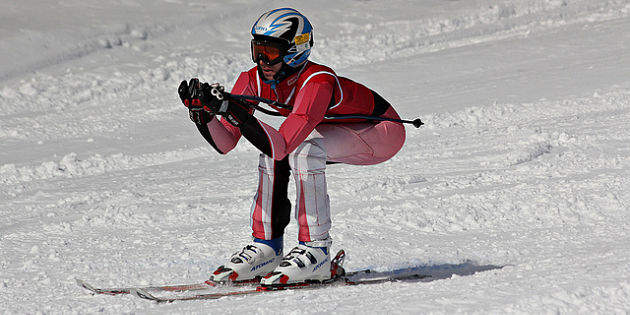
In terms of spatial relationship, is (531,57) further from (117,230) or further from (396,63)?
(117,230)

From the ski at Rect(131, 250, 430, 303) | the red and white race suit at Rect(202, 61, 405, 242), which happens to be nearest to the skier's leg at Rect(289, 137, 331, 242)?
the red and white race suit at Rect(202, 61, 405, 242)

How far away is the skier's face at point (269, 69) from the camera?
3.80m

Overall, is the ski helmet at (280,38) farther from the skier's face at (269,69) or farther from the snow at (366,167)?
the snow at (366,167)

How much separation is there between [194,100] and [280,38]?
23.2 inches

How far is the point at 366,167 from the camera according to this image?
686cm

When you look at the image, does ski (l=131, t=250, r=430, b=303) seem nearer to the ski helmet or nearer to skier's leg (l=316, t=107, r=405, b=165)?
skier's leg (l=316, t=107, r=405, b=165)

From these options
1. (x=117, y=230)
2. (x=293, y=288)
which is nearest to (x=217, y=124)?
(x=293, y=288)

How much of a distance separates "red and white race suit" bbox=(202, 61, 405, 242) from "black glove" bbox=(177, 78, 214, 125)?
12 cm

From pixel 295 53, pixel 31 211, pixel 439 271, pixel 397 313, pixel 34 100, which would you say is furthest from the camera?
pixel 34 100

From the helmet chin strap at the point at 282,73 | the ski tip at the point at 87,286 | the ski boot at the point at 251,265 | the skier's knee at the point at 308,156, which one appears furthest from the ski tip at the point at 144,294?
the helmet chin strap at the point at 282,73

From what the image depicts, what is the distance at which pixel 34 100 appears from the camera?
10016 mm

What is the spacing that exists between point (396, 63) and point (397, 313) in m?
8.86

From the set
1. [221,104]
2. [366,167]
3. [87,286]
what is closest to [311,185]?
[221,104]

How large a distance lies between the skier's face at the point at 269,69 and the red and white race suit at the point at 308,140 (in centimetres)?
7
